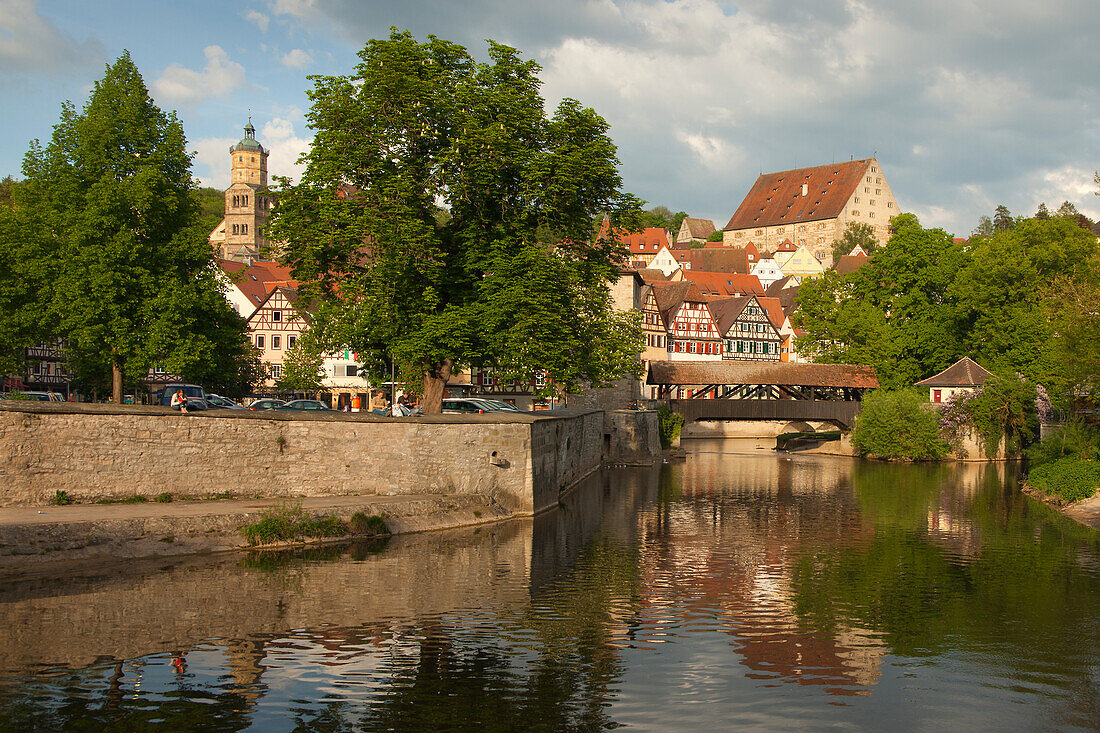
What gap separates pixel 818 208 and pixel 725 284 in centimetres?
4396

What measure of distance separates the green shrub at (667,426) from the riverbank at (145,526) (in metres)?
33.6

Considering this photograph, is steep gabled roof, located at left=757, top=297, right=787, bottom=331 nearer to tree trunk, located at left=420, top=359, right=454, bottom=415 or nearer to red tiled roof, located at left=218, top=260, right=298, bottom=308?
red tiled roof, located at left=218, top=260, right=298, bottom=308

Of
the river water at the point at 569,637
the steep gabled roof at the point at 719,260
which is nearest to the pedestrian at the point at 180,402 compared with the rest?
the river water at the point at 569,637

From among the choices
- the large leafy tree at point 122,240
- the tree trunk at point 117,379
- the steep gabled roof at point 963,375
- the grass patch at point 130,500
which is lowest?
the grass patch at point 130,500

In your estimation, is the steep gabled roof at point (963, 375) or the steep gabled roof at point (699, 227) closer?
the steep gabled roof at point (963, 375)

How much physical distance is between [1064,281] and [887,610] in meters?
27.3

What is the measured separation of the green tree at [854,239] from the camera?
133m

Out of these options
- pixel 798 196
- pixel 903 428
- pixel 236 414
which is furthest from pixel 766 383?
pixel 798 196

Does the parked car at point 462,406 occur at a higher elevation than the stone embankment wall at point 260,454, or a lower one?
higher

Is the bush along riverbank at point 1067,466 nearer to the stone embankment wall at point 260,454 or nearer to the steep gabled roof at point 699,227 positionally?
the stone embankment wall at point 260,454

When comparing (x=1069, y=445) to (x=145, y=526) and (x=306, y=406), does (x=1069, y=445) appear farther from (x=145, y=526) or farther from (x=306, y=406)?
(x=145, y=526)

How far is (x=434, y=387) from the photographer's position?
99.2ft

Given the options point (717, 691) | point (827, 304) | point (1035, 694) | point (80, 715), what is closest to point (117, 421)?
point (80, 715)

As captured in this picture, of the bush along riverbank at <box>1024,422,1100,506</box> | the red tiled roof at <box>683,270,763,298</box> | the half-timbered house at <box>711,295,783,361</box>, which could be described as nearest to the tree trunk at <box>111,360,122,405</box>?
the bush along riverbank at <box>1024,422,1100,506</box>
